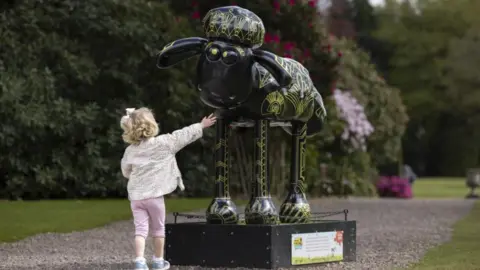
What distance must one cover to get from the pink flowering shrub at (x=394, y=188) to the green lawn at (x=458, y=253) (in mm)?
11725

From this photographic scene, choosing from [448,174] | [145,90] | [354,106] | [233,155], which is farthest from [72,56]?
[448,174]

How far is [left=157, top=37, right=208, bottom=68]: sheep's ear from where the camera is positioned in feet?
24.4

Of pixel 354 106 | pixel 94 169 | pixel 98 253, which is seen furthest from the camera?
pixel 354 106

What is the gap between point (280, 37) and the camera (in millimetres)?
17734

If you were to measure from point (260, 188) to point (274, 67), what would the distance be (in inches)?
40.1

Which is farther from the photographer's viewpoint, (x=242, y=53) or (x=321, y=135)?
(x=321, y=135)

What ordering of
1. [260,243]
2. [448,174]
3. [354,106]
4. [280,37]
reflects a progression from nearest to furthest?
[260,243], [280,37], [354,106], [448,174]

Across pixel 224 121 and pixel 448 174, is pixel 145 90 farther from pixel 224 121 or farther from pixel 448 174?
pixel 448 174

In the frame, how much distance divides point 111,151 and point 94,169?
47 centimetres

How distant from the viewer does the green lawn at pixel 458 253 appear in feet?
25.2

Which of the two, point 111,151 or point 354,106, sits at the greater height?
point 354,106

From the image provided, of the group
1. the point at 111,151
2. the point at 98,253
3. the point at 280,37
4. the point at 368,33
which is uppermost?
the point at 368,33

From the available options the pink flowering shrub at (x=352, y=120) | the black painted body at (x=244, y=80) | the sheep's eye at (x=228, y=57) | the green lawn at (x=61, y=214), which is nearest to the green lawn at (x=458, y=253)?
the black painted body at (x=244, y=80)

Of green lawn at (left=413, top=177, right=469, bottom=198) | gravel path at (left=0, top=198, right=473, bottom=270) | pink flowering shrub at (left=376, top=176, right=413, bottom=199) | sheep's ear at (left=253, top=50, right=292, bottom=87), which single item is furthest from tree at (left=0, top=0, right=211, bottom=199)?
green lawn at (left=413, top=177, right=469, bottom=198)
